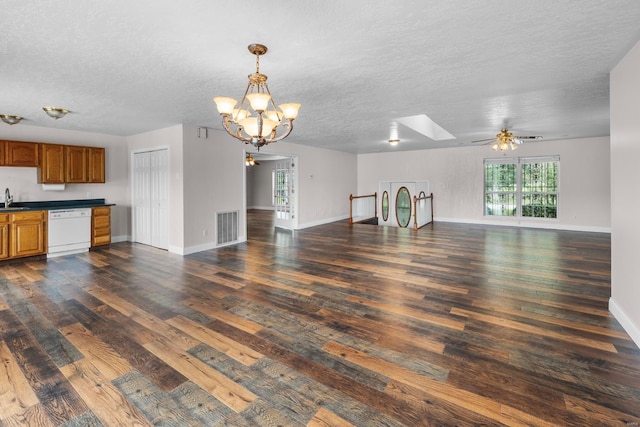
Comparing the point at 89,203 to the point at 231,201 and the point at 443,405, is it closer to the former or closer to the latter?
the point at 231,201

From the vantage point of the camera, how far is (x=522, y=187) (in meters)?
9.26

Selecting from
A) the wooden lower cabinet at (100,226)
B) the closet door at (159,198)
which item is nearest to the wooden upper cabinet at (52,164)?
the wooden lower cabinet at (100,226)

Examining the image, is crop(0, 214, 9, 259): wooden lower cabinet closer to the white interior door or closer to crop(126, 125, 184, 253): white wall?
the white interior door

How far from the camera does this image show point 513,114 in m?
5.36

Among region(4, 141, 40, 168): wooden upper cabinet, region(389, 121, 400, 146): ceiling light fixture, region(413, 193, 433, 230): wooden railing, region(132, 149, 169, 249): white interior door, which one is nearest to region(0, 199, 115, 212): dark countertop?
region(132, 149, 169, 249): white interior door

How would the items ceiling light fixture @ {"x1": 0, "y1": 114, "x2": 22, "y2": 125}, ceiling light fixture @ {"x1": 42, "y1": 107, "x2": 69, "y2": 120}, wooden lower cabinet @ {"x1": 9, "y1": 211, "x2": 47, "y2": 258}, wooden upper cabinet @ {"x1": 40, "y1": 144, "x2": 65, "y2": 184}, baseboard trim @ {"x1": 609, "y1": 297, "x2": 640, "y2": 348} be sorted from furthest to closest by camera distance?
wooden upper cabinet @ {"x1": 40, "y1": 144, "x2": 65, "y2": 184}
wooden lower cabinet @ {"x1": 9, "y1": 211, "x2": 47, "y2": 258}
ceiling light fixture @ {"x1": 0, "y1": 114, "x2": 22, "y2": 125}
ceiling light fixture @ {"x1": 42, "y1": 107, "x2": 69, "y2": 120}
baseboard trim @ {"x1": 609, "y1": 297, "x2": 640, "y2": 348}

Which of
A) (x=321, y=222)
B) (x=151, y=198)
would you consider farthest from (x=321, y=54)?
(x=321, y=222)

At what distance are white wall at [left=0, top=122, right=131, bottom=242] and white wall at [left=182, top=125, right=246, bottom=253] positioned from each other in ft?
7.54

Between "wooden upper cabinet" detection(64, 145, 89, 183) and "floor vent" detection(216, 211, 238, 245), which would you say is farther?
"floor vent" detection(216, 211, 238, 245)

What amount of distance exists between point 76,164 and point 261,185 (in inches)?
343

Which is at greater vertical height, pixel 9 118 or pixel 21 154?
pixel 9 118

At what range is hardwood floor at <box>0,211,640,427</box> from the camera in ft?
6.05

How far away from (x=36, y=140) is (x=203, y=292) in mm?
5072

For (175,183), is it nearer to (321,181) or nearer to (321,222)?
(321,181)
